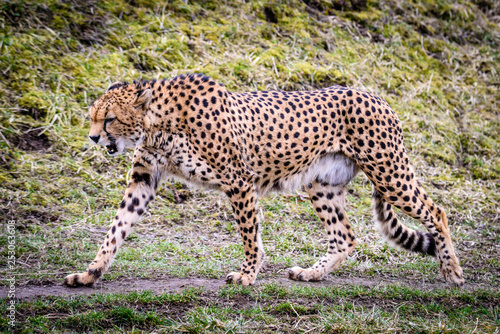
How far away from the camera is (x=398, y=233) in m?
5.52

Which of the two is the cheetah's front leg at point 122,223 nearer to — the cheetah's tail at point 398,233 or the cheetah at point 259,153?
the cheetah at point 259,153

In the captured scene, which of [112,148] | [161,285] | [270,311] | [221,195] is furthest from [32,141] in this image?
[270,311]

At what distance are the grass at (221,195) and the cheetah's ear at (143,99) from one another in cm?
159

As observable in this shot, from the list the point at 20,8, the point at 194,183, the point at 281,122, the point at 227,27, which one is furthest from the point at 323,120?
the point at 20,8

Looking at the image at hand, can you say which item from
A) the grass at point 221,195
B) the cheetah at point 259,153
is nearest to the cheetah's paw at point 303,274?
the cheetah at point 259,153

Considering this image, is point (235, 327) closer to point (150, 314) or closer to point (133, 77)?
point (150, 314)

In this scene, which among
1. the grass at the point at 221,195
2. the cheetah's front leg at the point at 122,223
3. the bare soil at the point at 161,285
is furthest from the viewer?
the cheetah's front leg at the point at 122,223

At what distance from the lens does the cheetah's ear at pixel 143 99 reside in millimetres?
4764

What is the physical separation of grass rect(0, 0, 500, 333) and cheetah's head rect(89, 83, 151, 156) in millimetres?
1257

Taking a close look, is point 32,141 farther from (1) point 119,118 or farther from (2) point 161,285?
(2) point 161,285

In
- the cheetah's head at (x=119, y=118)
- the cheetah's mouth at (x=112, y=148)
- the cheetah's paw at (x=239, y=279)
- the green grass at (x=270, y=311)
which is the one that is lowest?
the cheetah's paw at (x=239, y=279)

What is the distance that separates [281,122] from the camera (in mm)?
5289

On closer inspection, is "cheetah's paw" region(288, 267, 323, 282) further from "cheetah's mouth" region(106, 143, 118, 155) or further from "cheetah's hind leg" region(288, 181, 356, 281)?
"cheetah's mouth" region(106, 143, 118, 155)

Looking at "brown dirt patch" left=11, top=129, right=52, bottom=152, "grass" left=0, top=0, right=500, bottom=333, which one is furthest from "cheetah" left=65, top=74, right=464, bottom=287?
A: "brown dirt patch" left=11, top=129, right=52, bottom=152
